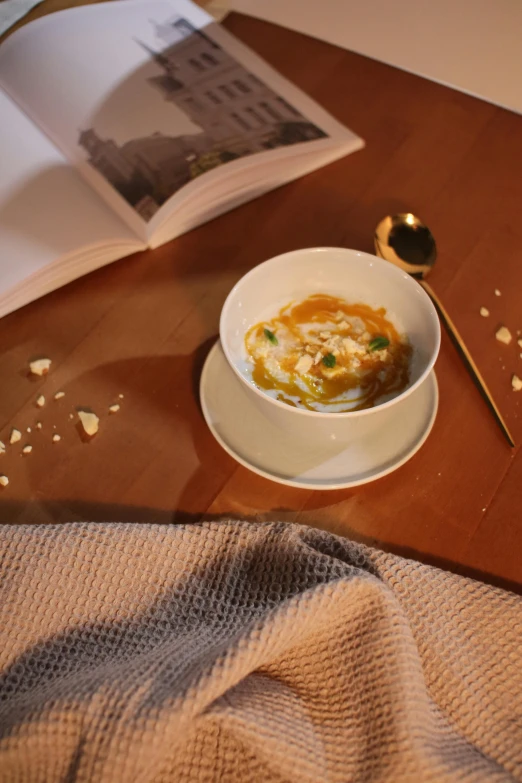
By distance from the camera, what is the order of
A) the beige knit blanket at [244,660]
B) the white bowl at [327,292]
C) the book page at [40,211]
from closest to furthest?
the beige knit blanket at [244,660] < the white bowl at [327,292] < the book page at [40,211]

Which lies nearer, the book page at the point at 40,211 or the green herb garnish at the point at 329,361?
the green herb garnish at the point at 329,361

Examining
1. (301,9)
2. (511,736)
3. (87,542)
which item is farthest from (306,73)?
(511,736)

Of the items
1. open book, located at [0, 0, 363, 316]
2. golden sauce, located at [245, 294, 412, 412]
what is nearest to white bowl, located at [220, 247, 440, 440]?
golden sauce, located at [245, 294, 412, 412]

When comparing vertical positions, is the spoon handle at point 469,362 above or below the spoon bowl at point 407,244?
below

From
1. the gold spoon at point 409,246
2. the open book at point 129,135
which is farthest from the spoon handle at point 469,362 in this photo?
the open book at point 129,135

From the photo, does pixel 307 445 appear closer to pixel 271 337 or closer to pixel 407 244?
pixel 271 337

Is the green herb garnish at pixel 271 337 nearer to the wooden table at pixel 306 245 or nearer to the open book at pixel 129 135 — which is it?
the wooden table at pixel 306 245

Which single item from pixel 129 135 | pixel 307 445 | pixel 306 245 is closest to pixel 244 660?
pixel 307 445
